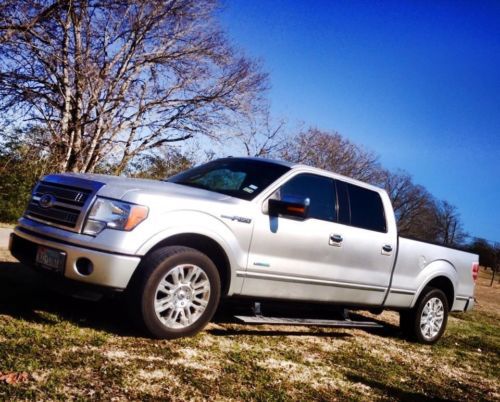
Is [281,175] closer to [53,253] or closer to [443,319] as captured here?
[53,253]

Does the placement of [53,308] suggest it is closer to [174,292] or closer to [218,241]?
[174,292]

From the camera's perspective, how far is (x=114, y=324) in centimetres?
438

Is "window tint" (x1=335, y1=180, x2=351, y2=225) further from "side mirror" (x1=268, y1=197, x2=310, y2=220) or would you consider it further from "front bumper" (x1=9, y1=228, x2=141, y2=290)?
"front bumper" (x1=9, y1=228, x2=141, y2=290)

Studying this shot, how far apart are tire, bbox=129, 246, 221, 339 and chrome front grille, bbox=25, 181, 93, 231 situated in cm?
70

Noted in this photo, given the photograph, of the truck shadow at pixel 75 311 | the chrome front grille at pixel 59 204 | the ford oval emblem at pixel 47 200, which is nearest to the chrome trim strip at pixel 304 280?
the truck shadow at pixel 75 311

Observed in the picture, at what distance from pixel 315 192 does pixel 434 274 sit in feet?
8.00

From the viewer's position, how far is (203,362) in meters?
3.79

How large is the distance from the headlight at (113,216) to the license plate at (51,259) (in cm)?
28

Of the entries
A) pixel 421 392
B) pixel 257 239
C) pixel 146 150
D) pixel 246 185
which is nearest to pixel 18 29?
pixel 246 185

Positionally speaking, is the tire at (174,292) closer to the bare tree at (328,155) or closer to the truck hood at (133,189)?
the truck hood at (133,189)

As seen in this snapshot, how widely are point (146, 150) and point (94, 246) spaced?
48.5 ft

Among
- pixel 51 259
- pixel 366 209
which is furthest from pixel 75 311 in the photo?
pixel 366 209

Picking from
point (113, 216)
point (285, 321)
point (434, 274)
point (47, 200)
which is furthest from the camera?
point (434, 274)

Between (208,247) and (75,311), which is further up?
(208,247)
